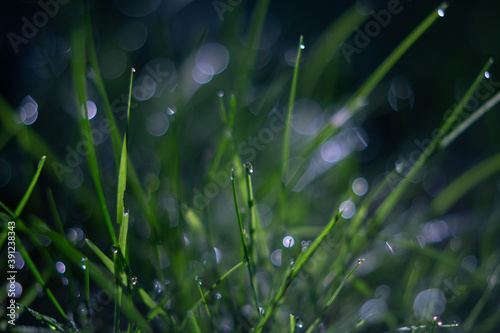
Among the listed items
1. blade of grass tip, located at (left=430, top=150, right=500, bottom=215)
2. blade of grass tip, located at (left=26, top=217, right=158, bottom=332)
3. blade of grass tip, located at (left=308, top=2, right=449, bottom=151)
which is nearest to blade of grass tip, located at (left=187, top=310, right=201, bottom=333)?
blade of grass tip, located at (left=26, top=217, right=158, bottom=332)

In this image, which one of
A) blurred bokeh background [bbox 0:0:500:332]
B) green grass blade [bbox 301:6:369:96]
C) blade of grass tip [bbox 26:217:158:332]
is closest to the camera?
blade of grass tip [bbox 26:217:158:332]

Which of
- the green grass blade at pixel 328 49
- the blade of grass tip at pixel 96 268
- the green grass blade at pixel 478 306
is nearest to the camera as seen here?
the blade of grass tip at pixel 96 268

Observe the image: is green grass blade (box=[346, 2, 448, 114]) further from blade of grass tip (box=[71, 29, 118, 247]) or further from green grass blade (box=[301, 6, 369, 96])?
blade of grass tip (box=[71, 29, 118, 247])

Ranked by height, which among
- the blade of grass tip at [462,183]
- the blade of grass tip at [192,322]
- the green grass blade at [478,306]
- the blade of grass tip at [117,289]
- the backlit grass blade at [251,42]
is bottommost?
the green grass blade at [478,306]

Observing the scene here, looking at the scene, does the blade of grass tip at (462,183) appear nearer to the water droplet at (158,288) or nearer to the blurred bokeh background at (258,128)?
the blurred bokeh background at (258,128)

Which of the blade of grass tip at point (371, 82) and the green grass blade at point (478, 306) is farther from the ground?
the blade of grass tip at point (371, 82)

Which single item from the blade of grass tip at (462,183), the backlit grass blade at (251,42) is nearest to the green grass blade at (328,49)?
the backlit grass blade at (251,42)

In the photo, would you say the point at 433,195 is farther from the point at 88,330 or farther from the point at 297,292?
the point at 88,330

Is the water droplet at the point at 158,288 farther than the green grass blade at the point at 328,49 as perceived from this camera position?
No

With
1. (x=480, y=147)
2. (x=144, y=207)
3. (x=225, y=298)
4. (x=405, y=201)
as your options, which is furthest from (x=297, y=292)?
(x=480, y=147)
